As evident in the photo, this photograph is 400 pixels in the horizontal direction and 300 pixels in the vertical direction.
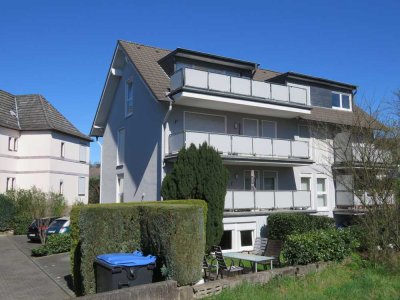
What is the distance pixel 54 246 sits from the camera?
1964cm

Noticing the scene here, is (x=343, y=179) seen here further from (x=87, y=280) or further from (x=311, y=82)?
(x=87, y=280)

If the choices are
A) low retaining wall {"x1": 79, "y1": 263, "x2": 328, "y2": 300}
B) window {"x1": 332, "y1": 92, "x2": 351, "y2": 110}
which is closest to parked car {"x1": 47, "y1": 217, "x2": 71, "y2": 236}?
low retaining wall {"x1": 79, "y1": 263, "x2": 328, "y2": 300}

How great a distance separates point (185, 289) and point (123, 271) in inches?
52.4

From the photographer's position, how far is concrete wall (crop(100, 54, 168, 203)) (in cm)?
1972

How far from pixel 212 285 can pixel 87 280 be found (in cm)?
362

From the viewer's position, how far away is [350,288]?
30.6 ft

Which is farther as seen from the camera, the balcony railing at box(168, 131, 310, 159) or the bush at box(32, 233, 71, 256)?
the bush at box(32, 233, 71, 256)

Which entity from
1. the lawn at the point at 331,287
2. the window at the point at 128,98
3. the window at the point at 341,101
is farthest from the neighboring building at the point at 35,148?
the lawn at the point at 331,287

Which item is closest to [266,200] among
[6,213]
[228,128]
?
[228,128]

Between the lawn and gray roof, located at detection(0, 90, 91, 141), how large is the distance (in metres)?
29.4

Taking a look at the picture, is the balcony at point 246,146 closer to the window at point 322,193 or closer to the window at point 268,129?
the window at point 268,129

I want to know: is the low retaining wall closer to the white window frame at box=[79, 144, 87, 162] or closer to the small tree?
the small tree

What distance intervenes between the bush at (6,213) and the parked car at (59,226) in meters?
7.14

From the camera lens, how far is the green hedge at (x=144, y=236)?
8.95m
